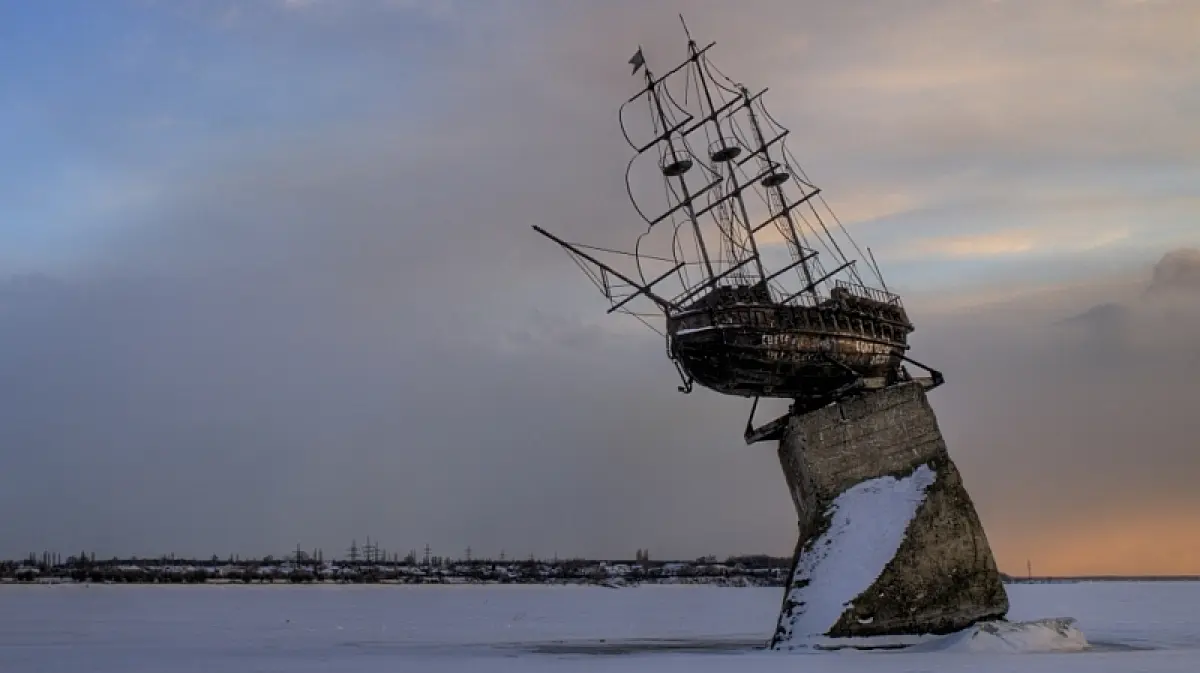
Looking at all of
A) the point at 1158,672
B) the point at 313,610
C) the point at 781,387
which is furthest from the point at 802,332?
the point at 313,610

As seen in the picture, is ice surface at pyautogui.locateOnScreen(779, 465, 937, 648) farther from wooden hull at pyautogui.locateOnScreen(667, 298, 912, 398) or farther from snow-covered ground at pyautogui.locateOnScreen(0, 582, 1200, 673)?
wooden hull at pyautogui.locateOnScreen(667, 298, 912, 398)

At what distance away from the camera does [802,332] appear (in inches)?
1087

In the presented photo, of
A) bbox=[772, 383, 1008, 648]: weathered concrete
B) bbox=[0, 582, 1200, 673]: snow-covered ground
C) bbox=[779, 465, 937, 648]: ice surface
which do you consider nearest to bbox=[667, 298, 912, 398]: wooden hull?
bbox=[772, 383, 1008, 648]: weathered concrete

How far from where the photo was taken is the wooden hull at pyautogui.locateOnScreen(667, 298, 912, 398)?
26688 mm

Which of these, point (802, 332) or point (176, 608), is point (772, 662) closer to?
point (802, 332)

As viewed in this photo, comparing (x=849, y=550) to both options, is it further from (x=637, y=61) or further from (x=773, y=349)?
(x=637, y=61)

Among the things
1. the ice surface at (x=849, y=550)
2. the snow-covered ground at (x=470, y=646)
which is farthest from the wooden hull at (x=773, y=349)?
the snow-covered ground at (x=470, y=646)

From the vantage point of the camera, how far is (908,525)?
26516 millimetres

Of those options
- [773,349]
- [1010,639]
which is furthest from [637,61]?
[1010,639]

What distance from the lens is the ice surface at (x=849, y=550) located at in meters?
26.0

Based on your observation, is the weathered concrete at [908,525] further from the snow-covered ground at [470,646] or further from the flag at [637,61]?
the flag at [637,61]

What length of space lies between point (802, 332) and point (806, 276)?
5371 mm

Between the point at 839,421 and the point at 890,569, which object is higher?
the point at 839,421

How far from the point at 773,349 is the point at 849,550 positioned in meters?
4.56
